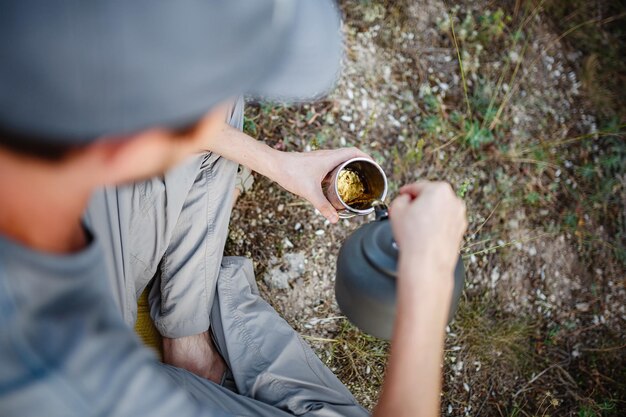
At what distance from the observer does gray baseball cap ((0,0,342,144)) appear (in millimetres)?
671

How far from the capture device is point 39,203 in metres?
0.84

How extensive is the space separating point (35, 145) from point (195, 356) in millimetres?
1232

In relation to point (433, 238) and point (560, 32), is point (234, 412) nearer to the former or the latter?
point (433, 238)

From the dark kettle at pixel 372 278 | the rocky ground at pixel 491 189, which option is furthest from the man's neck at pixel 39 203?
the rocky ground at pixel 491 189

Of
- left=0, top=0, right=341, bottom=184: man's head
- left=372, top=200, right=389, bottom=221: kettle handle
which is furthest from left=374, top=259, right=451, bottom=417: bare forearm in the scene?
left=0, top=0, right=341, bottom=184: man's head

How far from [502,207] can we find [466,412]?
0.90 meters

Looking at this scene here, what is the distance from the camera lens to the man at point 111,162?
69cm

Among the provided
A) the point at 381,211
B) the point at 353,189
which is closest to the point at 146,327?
the point at 353,189

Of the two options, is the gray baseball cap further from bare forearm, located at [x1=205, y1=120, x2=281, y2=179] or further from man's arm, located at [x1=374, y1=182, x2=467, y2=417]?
bare forearm, located at [x1=205, y1=120, x2=281, y2=179]

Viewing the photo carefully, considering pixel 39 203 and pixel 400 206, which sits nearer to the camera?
pixel 39 203

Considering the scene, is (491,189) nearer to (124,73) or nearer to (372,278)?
(372,278)

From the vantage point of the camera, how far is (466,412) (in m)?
2.29

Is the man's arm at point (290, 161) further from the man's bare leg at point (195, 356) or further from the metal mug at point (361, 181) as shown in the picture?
the man's bare leg at point (195, 356)

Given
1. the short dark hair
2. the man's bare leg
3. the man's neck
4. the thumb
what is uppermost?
the short dark hair
